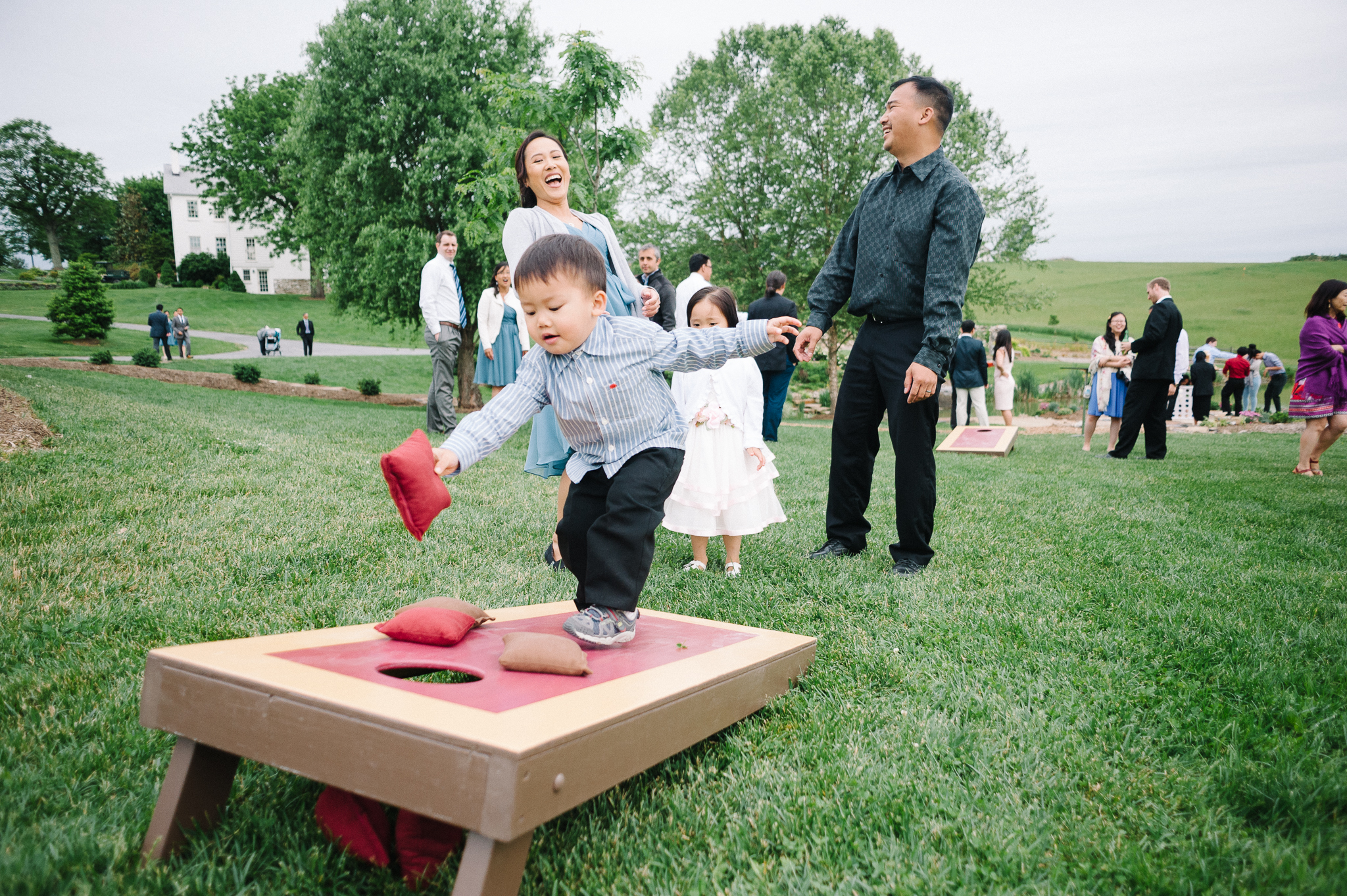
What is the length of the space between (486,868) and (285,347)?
37.0 meters

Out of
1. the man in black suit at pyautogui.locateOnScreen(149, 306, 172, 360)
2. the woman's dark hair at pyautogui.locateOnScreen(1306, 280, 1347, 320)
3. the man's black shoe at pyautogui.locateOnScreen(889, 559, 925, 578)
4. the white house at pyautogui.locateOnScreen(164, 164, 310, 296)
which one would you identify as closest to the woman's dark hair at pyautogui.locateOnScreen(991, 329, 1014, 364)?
the woman's dark hair at pyautogui.locateOnScreen(1306, 280, 1347, 320)

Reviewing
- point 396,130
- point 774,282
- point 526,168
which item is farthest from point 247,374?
point 526,168

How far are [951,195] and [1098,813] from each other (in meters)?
3.11

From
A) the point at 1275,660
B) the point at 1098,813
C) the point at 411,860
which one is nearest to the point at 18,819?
the point at 411,860

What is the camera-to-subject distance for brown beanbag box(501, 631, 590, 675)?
6.67 ft

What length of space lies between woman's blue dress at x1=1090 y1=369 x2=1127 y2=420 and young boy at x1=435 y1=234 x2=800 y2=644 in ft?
34.7

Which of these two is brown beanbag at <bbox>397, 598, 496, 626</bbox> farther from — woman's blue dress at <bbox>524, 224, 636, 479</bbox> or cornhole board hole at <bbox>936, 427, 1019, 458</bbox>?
cornhole board hole at <bbox>936, 427, 1019, 458</bbox>

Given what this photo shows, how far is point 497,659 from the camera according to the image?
85.7 inches

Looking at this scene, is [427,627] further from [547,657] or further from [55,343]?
[55,343]

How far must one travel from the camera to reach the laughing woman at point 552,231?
Result: 12.6 ft

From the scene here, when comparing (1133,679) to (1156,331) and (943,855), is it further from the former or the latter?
(1156,331)

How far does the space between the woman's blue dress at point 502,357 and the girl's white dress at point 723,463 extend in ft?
16.8

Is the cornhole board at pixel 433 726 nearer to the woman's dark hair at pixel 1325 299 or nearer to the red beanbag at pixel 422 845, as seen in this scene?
the red beanbag at pixel 422 845

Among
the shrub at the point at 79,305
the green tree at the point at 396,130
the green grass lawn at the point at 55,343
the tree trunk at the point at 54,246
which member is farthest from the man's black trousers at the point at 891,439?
the tree trunk at the point at 54,246
